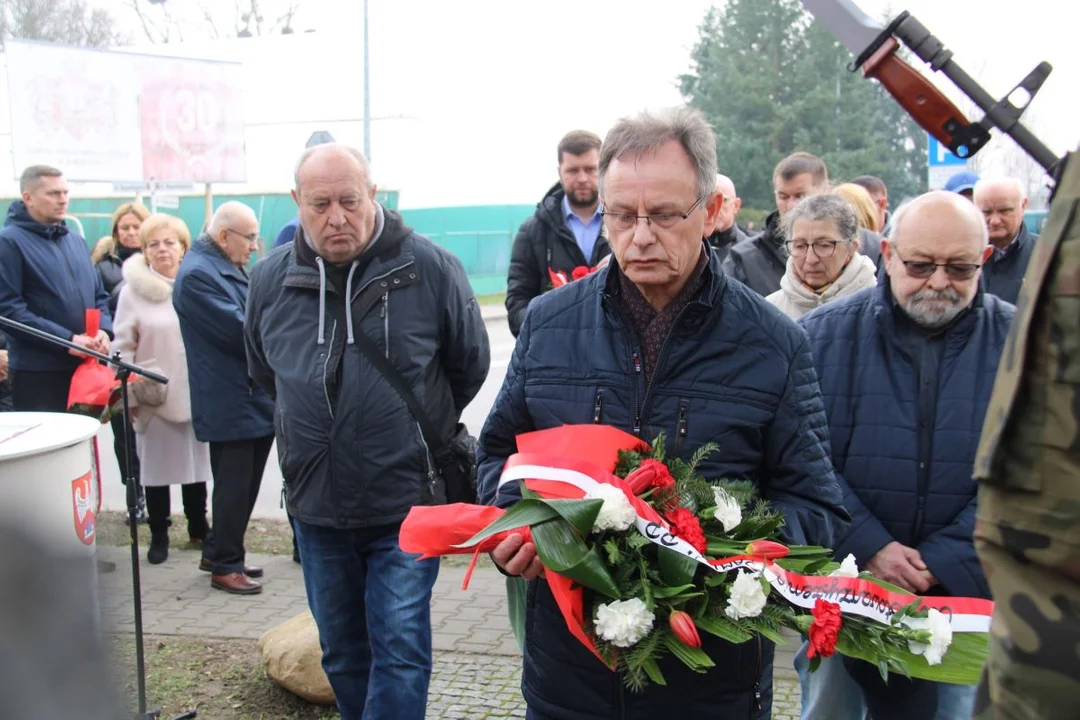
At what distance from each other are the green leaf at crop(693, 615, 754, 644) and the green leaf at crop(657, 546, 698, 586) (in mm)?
90

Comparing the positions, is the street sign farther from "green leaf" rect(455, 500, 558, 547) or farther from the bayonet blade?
"green leaf" rect(455, 500, 558, 547)

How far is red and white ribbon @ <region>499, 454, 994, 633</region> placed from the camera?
2.47 metres

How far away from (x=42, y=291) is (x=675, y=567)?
5.74 m

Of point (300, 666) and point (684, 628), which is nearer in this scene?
point (684, 628)

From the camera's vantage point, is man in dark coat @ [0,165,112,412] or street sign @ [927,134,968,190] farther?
street sign @ [927,134,968,190]

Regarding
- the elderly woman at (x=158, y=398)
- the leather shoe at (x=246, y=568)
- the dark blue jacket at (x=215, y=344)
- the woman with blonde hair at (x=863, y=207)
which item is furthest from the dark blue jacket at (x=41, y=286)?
the woman with blonde hair at (x=863, y=207)

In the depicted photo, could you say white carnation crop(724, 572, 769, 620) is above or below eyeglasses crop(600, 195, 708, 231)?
below

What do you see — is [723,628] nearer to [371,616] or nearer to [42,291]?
[371,616]

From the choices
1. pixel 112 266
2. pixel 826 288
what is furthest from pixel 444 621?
pixel 112 266

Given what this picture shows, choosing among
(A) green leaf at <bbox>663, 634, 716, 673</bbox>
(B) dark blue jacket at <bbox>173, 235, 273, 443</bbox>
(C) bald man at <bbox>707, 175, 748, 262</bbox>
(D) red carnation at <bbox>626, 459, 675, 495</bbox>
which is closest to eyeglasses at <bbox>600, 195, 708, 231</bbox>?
(D) red carnation at <bbox>626, 459, 675, 495</bbox>

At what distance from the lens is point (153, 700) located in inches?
195

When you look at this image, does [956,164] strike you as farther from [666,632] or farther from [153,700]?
[666,632]

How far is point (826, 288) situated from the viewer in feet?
15.4

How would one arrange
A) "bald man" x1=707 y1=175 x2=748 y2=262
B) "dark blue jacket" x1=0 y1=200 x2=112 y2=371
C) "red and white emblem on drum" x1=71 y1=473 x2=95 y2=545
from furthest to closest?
"dark blue jacket" x1=0 y1=200 x2=112 y2=371, "bald man" x1=707 y1=175 x2=748 y2=262, "red and white emblem on drum" x1=71 y1=473 x2=95 y2=545
